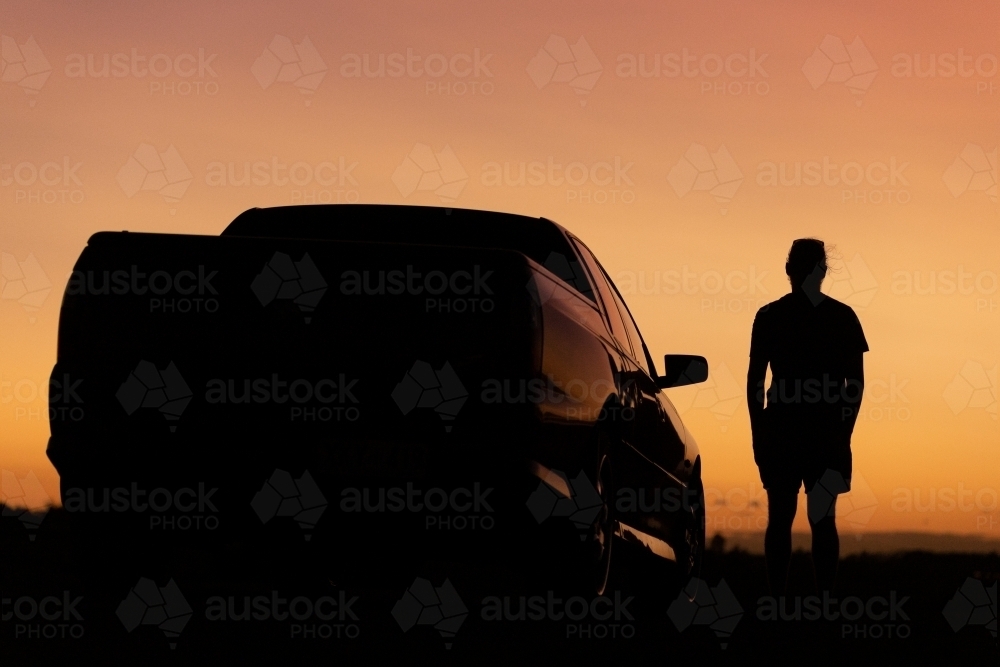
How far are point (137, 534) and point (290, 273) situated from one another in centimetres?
115

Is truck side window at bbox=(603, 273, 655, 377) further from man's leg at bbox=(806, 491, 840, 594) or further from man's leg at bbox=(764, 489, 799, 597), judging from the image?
man's leg at bbox=(806, 491, 840, 594)

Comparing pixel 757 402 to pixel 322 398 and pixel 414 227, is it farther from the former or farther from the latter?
pixel 322 398

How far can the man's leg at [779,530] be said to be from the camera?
7.89 metres

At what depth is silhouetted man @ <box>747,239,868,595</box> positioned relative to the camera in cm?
769

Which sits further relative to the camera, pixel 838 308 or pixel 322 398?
pixel 838 308

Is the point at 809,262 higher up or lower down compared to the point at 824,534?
higher up

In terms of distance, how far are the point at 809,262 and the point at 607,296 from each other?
→ 1.42 m

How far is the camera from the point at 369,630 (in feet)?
19.7

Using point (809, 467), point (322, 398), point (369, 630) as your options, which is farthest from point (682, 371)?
point (322, 398)

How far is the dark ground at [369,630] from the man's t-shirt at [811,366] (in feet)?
3.67

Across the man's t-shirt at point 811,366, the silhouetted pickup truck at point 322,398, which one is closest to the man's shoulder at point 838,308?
the man's t-shirt at point 811,366

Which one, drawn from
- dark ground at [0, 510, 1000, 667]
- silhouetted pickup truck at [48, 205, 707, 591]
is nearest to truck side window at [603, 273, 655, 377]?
dark ground at [0, 510, 1000, 667]

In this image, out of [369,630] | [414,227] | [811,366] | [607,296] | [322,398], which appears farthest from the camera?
[811,366]

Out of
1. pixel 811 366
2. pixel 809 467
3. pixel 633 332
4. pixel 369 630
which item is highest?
pixel 633 332
